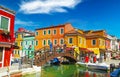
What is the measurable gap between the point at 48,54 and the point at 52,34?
20.3 metres

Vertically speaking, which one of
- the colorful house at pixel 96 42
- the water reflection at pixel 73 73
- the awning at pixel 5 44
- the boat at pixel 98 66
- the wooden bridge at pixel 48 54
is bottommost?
the water reflection at pixel 73 73

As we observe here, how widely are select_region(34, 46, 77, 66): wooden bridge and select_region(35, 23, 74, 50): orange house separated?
32.1 ft

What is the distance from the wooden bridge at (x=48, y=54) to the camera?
107ft

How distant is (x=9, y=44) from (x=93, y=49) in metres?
32.5

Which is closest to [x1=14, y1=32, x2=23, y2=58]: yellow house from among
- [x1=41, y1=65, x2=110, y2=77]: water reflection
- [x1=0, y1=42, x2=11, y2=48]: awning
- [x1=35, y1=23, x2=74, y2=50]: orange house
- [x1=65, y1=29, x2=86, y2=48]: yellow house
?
[x1=35, y1=23, x2=74, y2=50]: orange house

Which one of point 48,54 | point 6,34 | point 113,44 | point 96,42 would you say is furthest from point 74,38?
point 6,34

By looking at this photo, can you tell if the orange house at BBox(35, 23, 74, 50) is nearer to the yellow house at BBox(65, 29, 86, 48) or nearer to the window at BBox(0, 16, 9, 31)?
the yellow house at BBox(65, 29, 86, 48)

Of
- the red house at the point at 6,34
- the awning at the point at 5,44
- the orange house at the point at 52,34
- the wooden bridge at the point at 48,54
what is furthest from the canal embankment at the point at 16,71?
the orange house at the point at 52,34

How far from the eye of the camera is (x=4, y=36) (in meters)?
25.2

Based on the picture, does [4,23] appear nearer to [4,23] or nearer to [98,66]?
[4,23]

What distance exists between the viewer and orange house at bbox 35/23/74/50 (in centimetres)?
5353

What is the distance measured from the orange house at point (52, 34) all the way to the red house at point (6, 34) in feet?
89.4

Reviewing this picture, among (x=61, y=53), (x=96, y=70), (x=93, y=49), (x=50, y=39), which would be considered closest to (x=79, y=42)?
(x=93, y=49)

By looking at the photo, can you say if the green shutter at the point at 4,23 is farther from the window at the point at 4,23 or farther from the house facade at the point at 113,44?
the house facade at the point at 113,44
